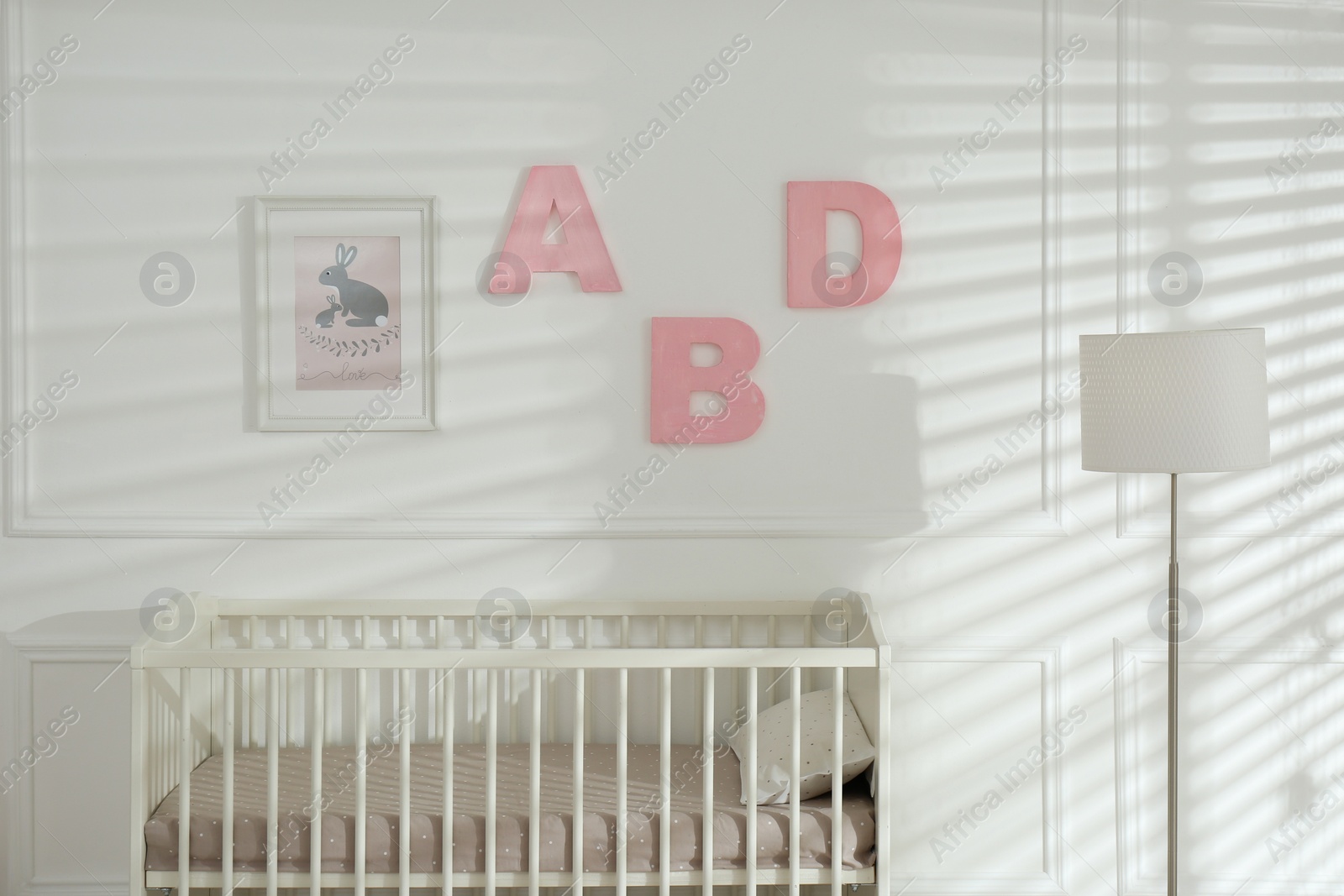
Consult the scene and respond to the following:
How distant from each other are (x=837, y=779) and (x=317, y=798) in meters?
0.98

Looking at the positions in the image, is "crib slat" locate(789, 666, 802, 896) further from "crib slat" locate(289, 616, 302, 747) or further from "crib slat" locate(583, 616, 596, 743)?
"crib slat" locate(289, 616, 302, 747)

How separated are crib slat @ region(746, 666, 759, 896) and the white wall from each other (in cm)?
57

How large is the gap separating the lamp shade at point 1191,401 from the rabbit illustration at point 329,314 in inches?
67.7

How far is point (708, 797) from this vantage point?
5.94ft

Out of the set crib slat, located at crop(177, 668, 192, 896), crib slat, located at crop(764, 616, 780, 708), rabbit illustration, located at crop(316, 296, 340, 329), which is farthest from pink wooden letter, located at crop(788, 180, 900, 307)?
crib slat, located at crop(177, 668, 192, 896)

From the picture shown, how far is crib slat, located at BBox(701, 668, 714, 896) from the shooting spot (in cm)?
178

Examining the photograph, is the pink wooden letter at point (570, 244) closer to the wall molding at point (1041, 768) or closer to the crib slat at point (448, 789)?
the crib slat at point (448, 789)

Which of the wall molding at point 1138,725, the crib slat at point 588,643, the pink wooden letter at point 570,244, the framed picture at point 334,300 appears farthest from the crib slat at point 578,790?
the wall molding at point 1138,725

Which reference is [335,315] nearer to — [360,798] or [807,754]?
[360,798]

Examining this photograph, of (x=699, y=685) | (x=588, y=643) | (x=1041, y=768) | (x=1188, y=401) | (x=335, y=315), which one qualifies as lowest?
(x=1041, y=768)

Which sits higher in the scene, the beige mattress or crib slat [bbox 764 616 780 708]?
crib slat [bbox 764 616 780 708]

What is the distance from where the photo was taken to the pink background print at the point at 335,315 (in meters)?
2.30

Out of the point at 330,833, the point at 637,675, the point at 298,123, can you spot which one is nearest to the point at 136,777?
the point at 330,833

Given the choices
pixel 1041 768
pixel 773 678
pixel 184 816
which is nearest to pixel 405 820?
pixel 184 816
